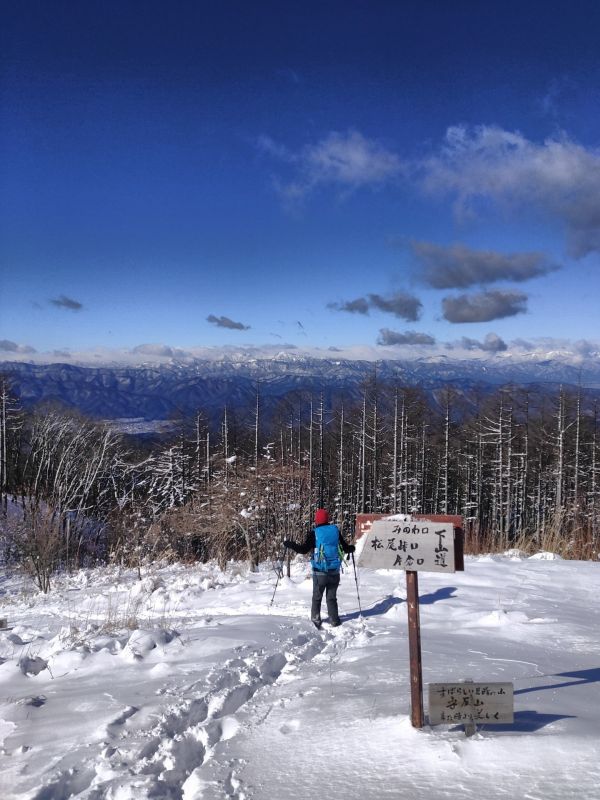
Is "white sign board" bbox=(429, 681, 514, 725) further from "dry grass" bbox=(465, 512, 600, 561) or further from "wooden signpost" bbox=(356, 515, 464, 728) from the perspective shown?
"dry grass" bbox=(465, 512, 600, 561)

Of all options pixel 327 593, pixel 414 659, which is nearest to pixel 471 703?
pixel 414 659

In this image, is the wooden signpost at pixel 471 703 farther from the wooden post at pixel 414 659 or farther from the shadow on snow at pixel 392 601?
the shadow on snow at pixel 392 601

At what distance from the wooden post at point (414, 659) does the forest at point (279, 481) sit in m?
4.70

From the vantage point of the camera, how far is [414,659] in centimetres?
380

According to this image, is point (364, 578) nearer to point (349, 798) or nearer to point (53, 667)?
point (53, 667)

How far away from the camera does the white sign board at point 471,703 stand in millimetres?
3475

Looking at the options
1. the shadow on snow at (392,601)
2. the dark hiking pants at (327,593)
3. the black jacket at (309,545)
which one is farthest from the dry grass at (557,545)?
the dark hiking pants at (327,593)

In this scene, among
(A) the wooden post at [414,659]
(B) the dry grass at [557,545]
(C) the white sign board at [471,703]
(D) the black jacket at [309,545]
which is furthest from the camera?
(B) the dry grass at [557,545]

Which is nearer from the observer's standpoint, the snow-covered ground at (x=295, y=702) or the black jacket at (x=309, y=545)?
the snow-covered ground at (x=295, y=702)

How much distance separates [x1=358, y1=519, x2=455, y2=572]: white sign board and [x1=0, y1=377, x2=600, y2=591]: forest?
15.5ft

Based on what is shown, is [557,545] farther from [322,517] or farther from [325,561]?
[325,561]

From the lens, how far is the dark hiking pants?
7405 millimetres

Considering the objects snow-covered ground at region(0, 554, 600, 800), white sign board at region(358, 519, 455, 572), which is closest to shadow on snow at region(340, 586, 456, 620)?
snow-covered ground at region(0, 554, 600, 800)

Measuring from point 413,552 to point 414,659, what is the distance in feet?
2.36
